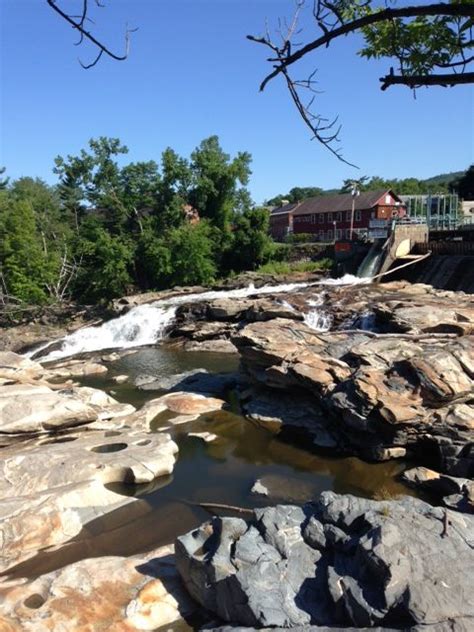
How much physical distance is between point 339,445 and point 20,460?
262 inches

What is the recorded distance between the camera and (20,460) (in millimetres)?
9625

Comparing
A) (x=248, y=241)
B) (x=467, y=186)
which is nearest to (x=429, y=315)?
(x=248, y=241)

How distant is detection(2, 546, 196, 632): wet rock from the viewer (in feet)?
19.1

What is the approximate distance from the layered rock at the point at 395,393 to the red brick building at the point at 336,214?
38.5 meters

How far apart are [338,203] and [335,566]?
57098 mm

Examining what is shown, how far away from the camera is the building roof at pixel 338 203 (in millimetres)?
54750

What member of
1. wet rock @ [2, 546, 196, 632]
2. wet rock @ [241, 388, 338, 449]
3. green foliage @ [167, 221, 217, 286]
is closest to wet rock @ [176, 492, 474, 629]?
wet rock @ [2, 546, 196, 632]

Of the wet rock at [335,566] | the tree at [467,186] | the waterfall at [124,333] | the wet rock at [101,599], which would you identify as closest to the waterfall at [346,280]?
the waterfall at [124,333]

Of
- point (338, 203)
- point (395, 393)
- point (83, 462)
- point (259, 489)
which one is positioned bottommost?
point (259, 489)

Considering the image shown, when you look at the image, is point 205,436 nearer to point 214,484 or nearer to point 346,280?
point 214,484

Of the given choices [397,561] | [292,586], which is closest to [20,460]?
[292,586]

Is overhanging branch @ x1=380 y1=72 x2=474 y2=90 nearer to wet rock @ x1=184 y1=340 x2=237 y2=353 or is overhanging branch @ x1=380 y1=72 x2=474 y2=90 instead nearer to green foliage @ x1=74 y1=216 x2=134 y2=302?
wet rock @ x1=184 y1=340 x2=237 y2=353

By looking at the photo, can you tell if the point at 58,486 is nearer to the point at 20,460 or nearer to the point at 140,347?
the point at 20,460

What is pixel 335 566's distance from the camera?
220 inches
